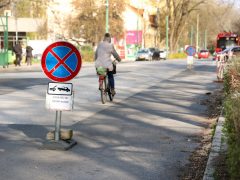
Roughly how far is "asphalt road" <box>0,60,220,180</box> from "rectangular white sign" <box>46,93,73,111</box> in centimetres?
66

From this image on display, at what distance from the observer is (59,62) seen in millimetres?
7797

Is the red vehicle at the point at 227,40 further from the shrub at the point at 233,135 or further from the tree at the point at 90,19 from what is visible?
the shrub at the point at 233,135

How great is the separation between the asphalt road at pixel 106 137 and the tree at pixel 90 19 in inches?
1843

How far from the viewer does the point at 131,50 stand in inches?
2913

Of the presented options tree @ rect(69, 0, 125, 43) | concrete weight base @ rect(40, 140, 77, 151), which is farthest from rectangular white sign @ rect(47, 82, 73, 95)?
tree @ rect(69, 0, 125, 43)

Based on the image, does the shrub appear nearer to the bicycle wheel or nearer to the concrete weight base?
the concrete weight base

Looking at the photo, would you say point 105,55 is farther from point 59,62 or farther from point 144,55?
point 144,55

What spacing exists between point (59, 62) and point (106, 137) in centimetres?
176

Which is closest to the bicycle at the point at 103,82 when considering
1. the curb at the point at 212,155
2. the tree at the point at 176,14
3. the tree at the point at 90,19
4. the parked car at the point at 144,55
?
the curb at the point at 212,155

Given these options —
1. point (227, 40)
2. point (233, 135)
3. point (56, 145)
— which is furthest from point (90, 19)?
point (233, 135)

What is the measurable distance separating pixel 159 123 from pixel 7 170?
15.1 feet

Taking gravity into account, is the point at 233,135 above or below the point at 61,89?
below

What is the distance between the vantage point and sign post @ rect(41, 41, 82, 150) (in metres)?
7.79

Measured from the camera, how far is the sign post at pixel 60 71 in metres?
7.79
